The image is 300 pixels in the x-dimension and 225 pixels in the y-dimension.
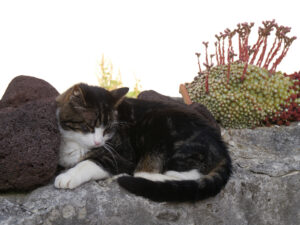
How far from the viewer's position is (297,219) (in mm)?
2527

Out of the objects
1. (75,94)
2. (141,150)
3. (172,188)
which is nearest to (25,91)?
(75,94)

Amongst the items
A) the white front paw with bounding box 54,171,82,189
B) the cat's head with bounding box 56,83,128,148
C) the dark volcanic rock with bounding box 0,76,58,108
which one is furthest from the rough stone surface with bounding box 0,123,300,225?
the dark volcanic rock with bounding box 0,76,58,108

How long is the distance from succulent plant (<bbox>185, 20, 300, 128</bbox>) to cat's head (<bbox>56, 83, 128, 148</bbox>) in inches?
63.5

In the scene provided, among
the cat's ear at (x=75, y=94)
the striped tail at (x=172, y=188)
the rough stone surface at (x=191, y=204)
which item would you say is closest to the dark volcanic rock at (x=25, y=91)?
the cat's ear at (x=75, y=94)

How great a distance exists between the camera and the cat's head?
6.51 feet

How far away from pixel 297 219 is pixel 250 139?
954mm

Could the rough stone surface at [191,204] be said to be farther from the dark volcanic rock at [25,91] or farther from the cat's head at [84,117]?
the dark volcanic rock at [25,91]

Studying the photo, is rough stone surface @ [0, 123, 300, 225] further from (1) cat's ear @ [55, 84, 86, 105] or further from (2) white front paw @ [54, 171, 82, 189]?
(1) cat's ear @ [55, 84, 86, 105]

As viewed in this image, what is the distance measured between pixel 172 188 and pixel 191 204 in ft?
0.82

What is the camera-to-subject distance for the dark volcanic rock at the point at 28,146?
1.79 m

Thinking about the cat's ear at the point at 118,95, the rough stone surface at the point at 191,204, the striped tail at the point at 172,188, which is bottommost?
the rough stone surface at the point at 191,204

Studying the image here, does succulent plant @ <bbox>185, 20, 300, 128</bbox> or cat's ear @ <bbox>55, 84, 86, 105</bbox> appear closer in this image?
cat's ear @ <bbox>55, 84, 86, 105</bbox>

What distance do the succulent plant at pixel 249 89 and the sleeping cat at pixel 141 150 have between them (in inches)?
47.1

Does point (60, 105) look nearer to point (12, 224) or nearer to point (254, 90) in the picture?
point (12, 224)
